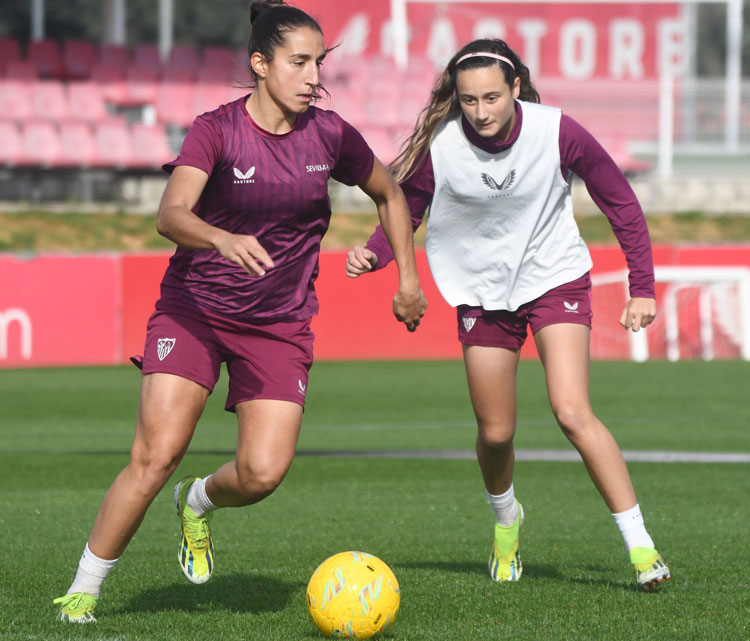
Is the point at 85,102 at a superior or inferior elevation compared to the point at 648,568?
superior

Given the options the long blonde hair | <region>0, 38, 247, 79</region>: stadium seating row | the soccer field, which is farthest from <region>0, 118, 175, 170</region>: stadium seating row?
the long blonde hair

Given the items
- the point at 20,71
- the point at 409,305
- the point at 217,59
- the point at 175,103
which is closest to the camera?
the point at 409,305

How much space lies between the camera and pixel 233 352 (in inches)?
195

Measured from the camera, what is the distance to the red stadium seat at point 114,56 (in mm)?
28323

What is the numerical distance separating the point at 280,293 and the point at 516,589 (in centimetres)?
158

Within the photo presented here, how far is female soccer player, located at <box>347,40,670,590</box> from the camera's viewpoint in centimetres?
536

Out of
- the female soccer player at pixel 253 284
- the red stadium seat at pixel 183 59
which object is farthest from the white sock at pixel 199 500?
the red stadium seat at pixel 183 59

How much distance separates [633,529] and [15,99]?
22292 millimetres

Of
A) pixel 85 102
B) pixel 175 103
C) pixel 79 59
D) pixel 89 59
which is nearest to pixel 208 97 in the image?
pixel 175 103

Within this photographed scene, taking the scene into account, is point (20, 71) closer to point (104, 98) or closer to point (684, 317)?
point (104, 98)

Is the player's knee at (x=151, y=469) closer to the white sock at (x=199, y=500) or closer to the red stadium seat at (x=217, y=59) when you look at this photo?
the white sock at (x=199, y=500)

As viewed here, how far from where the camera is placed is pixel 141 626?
15.6 ft

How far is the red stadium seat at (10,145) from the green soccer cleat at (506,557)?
60.5 feet

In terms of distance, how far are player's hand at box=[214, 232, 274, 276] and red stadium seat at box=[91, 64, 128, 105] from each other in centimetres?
2350
